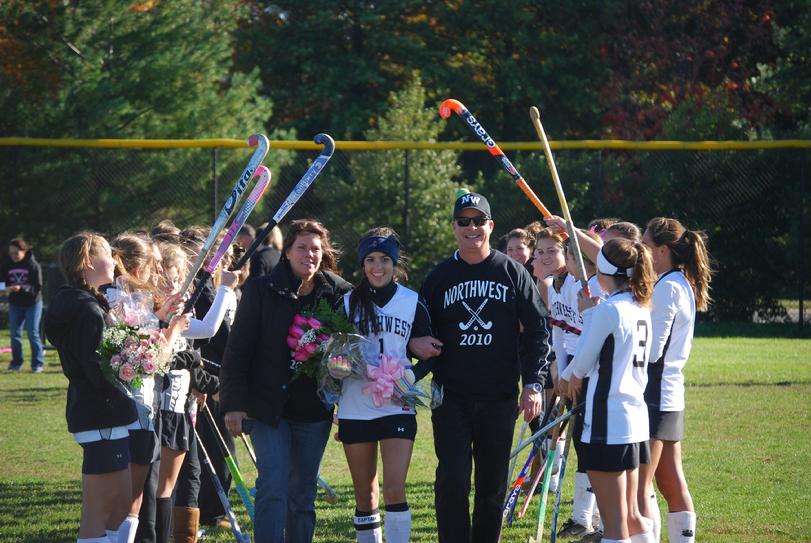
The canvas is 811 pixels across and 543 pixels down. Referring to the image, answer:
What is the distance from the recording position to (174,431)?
557cm

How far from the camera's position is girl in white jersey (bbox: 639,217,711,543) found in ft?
17.3

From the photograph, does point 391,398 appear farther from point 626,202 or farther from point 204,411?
point 626,202

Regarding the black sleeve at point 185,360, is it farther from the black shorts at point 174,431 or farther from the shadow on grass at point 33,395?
the shadow on grass at point 33,395

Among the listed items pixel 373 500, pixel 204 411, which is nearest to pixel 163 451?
pixel 204 411

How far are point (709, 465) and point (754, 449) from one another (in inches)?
28.5

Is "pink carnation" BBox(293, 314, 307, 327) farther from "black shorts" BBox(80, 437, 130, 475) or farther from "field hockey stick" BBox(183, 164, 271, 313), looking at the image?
"black shorts" BBox(80, 437, 130, 475)

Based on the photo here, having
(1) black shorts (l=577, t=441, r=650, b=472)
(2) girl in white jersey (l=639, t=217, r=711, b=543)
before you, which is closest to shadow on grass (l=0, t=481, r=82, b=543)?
(1) black shorts (l=577, t=441, r=650, b=472)

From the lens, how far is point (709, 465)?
26.4 feet

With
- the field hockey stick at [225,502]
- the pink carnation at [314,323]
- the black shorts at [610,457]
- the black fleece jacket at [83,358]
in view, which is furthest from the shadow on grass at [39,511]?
the black shorts at [610,457]

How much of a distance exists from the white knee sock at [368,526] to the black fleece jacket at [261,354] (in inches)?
25.9

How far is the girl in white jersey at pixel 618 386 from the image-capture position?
477 cm

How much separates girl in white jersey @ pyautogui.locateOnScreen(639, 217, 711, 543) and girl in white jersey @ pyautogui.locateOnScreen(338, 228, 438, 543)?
46.4 inches

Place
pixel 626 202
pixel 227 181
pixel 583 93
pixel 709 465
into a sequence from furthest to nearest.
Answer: pixel 583 93
pixel 227 181
pixel 626 202
pixel 709 465

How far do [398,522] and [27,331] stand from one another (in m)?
9.98
